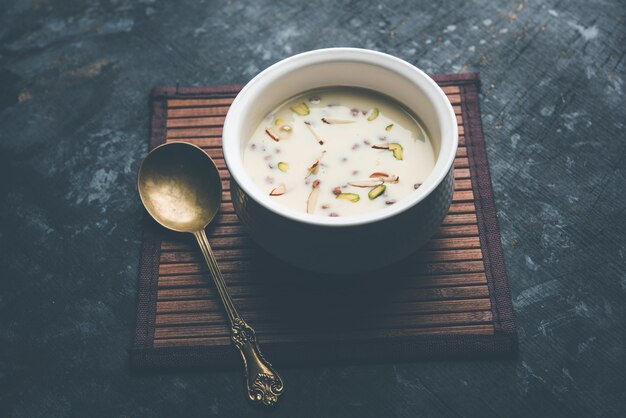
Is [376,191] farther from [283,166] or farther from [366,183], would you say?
[283,166]

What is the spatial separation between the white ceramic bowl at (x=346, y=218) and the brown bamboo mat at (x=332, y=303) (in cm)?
8

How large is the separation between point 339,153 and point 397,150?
0.09 m

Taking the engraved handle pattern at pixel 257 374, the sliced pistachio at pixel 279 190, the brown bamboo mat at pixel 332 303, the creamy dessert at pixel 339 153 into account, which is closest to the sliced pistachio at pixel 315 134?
the creamy dessert at pixel 339 153

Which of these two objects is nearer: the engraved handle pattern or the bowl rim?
the bowl rim

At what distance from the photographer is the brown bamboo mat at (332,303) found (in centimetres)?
104

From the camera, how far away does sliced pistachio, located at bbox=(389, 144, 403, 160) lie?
1032 millimetres

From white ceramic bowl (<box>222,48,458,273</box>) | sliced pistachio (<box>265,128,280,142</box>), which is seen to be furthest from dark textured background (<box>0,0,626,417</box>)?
sliced pistachio (<box>265,128,280,142</box>)

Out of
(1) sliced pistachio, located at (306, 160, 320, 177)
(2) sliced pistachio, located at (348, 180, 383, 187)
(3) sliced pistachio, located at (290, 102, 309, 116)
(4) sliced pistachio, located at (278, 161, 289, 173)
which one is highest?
(3) sliced pistachio, located at (290, 102, 309, 116)

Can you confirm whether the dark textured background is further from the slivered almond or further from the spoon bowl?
the slivered almond

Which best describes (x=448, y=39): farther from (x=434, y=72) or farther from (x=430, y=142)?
(x=430, y=142)

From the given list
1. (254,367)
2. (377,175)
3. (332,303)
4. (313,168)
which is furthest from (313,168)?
(254,367)

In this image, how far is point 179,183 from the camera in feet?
3.81

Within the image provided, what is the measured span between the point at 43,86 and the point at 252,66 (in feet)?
1.45

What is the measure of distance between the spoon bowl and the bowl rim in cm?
18
